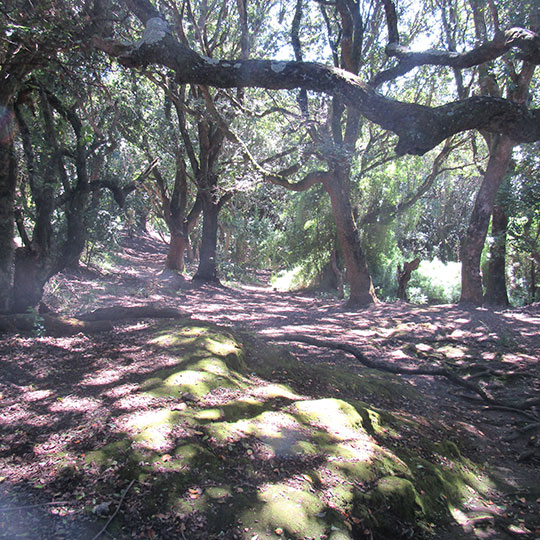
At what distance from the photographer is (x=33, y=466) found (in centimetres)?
255

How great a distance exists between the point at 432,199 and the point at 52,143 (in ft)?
84.0

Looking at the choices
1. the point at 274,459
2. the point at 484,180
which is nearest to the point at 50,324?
the point at 274,459

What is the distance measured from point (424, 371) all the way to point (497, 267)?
713 cm

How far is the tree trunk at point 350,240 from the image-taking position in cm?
1139

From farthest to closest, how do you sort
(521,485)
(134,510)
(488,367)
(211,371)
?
(488,367)
(211,371)
(521,485)
(134,510)

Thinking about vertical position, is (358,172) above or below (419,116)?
above

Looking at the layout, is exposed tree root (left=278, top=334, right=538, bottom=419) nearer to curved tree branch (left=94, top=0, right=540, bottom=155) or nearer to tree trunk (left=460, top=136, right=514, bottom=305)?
curved tree branch (left=94, top=0, right=540, bottom=155)

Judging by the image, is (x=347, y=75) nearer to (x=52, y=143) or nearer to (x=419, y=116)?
(x=419, y=116)

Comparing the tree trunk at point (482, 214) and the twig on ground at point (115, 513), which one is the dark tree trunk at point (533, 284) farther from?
the twig on ground at point (115, 513)

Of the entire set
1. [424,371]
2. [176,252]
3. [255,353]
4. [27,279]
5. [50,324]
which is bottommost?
[424,371]

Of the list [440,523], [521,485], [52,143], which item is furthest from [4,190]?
[521,485]

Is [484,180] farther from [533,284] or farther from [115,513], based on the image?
[115,513]

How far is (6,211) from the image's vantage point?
5.47m

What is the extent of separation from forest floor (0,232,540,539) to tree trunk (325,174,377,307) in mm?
589
